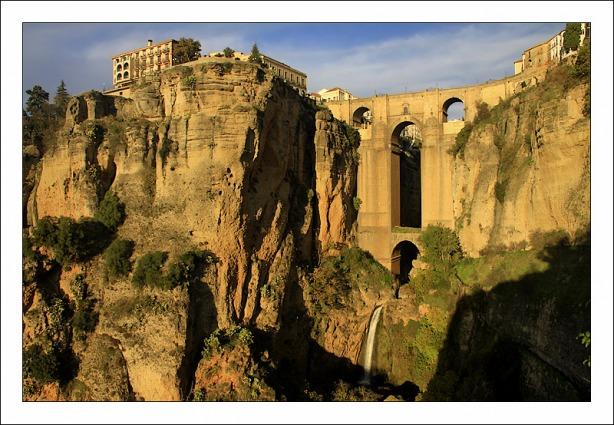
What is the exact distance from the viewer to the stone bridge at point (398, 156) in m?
34.2

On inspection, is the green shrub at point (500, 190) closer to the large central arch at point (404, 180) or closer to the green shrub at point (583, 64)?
the green shrub at point (583, 64)

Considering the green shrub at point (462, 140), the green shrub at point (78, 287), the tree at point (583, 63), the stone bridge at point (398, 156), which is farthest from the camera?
the stone bridge at point (398, 156)

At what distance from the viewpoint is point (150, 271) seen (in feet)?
80.5

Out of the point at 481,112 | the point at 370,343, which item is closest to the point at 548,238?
the point at 481,112

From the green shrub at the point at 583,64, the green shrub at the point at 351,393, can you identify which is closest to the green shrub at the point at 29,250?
the green shrub at the point at 351,393

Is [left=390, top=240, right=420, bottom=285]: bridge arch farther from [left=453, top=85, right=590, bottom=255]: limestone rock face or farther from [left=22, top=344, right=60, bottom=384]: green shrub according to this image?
[left=22, top=344, right=60, bottom=384]: green shrub

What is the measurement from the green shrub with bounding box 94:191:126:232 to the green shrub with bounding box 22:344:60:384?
6.70m

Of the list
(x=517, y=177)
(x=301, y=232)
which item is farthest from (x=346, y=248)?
(x=517, y=177)

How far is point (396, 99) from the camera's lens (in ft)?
119

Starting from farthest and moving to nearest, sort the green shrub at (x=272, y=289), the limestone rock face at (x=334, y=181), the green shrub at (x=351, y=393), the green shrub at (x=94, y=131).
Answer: the limestone rock face at (x=334, y=181) → the green shrub at (x=272, y=289) → the green shrub at (x=94, y=131) → the green shrub at (x=351, y=393)

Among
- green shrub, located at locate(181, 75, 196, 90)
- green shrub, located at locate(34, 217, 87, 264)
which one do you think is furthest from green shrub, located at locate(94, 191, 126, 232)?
green shrub, located at locate(181, 75, 196, 90)

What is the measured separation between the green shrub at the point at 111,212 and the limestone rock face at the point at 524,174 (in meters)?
19.6

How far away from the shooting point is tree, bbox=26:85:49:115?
37.1 m

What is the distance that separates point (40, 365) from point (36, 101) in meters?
22.1
